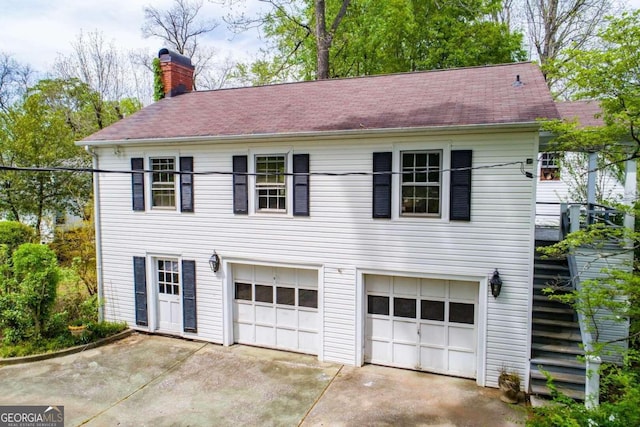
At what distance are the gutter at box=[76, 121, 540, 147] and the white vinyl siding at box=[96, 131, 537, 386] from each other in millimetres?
152

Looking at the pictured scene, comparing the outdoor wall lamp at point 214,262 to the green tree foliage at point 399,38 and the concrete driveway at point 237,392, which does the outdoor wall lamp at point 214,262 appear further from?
the green tree foliage at point 399,38

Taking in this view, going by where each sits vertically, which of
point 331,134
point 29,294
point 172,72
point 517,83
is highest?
point 172,72

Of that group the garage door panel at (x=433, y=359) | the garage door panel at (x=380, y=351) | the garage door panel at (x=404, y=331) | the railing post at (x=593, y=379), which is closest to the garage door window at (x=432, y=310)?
the garage door panel at (x=404, y=331)

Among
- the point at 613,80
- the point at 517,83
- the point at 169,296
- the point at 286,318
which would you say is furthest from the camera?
the point at 169,296

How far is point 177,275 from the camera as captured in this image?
36.0ft

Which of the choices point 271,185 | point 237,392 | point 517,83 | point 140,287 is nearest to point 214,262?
point 271,185

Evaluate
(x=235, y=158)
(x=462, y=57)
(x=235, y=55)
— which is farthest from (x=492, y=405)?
(x=235, y=55)

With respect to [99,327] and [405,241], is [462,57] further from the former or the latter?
[99,327]

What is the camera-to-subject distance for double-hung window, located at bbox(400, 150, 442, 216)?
8.44 metres

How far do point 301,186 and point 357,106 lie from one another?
2478 millimetres

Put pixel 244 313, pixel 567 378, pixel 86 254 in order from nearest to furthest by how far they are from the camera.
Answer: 1. pixel 567 378
2. pixel 244 313
3. pixel 86 254

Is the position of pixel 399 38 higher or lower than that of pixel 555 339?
higher

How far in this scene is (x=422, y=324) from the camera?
893cm

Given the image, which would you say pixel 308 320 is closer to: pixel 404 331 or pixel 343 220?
pixel 404 331
